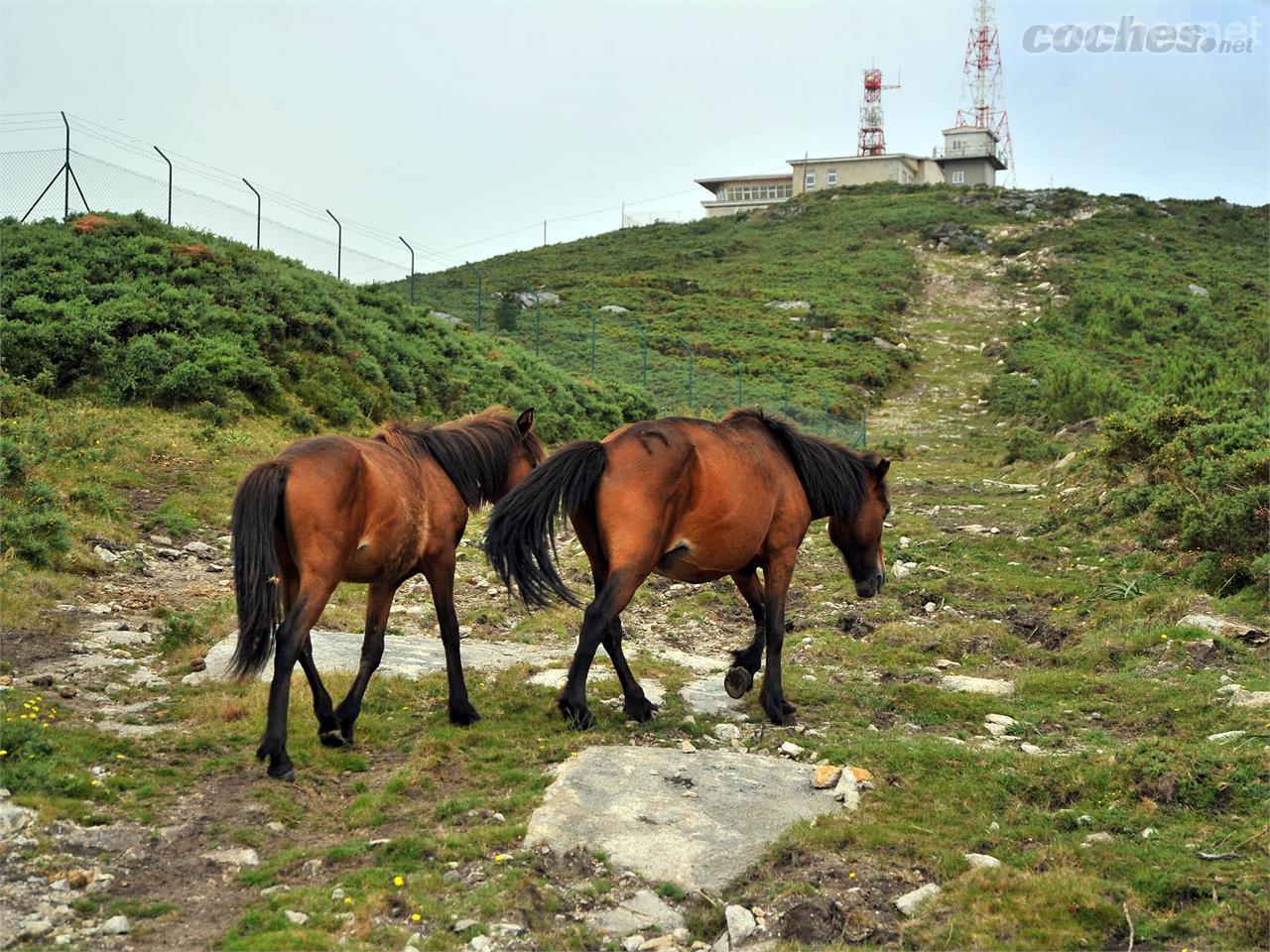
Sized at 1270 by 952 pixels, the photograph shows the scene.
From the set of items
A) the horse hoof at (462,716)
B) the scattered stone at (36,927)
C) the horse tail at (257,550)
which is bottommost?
the scattered stone at (36,927)

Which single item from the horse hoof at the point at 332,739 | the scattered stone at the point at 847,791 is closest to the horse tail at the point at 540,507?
the horse hoof at the point at 332,739

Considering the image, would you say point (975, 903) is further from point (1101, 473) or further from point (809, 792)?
point (1101, 473)

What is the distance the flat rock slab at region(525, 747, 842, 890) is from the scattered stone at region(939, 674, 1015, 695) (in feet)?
8.68

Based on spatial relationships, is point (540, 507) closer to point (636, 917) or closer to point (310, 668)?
point (310, 668)

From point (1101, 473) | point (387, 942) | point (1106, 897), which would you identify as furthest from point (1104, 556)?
point (387, 942)

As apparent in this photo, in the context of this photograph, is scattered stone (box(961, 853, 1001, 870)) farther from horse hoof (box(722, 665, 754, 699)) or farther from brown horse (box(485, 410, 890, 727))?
horse hoof (box(722, 665, 754, 699))

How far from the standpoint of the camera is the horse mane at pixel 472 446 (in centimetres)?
812

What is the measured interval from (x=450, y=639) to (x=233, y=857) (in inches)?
95.8

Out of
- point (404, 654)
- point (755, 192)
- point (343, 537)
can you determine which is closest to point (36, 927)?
point (343, 537)

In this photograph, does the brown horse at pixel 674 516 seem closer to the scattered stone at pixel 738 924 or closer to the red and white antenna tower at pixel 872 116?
the scattered stone at pixel 738 924

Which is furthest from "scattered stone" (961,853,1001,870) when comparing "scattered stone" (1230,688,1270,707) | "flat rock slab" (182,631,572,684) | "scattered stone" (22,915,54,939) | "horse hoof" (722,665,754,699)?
"flat rock slab" (182,631,572,684)

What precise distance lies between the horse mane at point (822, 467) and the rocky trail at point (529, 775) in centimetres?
149

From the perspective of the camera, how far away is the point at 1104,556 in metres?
13.5

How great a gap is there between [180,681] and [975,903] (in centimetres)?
594
